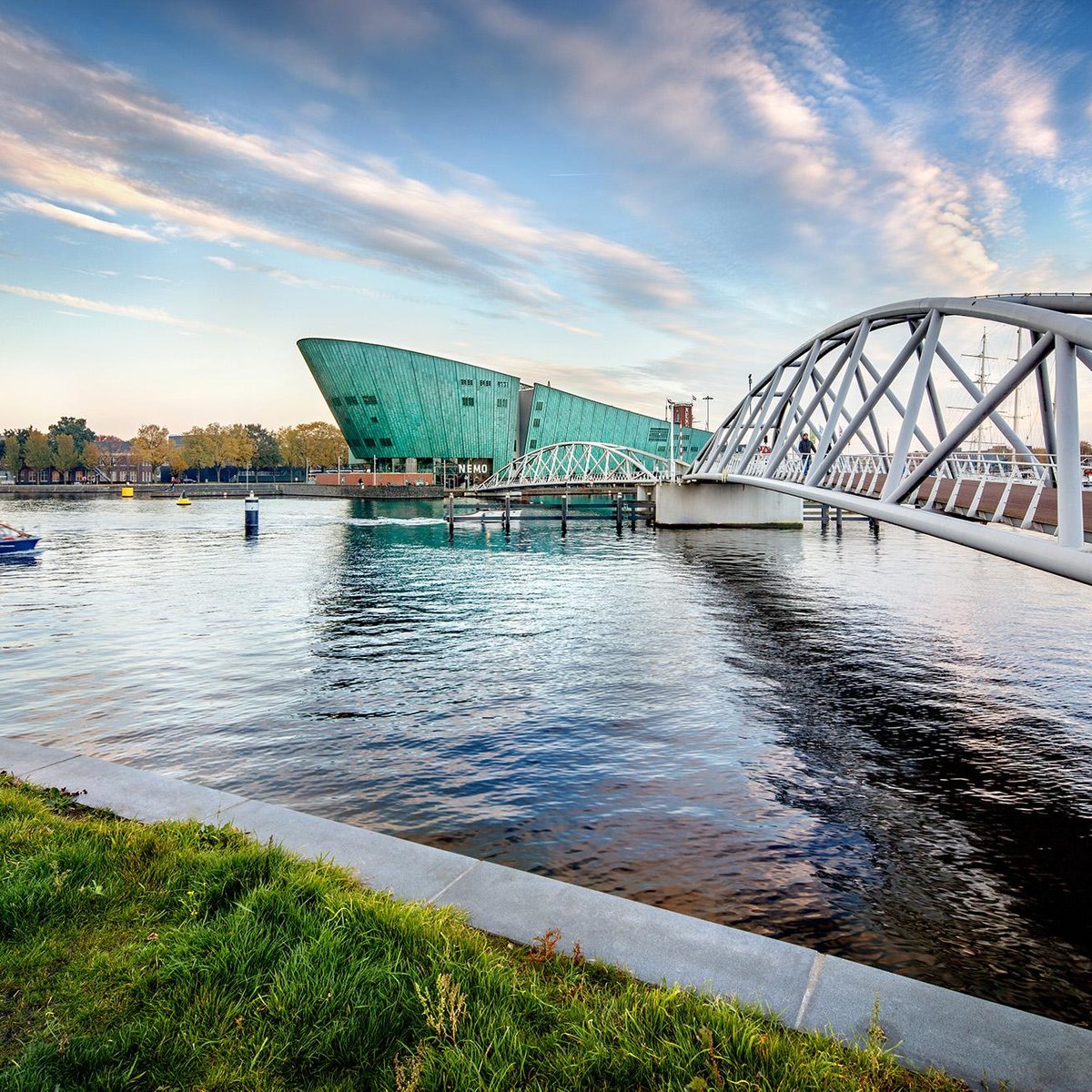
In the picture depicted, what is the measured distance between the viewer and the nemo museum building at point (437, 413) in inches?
6161

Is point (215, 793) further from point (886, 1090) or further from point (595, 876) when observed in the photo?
point (886, 1090)

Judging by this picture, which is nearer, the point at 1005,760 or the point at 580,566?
the point at 1005,760

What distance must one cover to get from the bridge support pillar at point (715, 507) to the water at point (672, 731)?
43353mm

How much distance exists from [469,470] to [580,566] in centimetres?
12805

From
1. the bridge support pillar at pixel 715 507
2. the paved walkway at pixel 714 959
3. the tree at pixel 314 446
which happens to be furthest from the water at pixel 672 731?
the tree at pixel 314 446

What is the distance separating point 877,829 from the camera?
10.4 m

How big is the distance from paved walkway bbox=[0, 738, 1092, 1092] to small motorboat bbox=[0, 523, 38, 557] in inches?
1799

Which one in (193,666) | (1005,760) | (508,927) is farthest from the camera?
(193,666)

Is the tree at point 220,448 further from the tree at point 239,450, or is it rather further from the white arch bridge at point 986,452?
the white arch bridge at point 986,452

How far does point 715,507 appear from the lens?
3110 inches

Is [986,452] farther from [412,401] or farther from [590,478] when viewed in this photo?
A: [412,401]

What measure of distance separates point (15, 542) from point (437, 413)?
122005mm

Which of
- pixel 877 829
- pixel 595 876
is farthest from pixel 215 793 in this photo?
pixel 877 829

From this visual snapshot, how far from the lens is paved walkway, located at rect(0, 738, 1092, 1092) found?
4359mm
